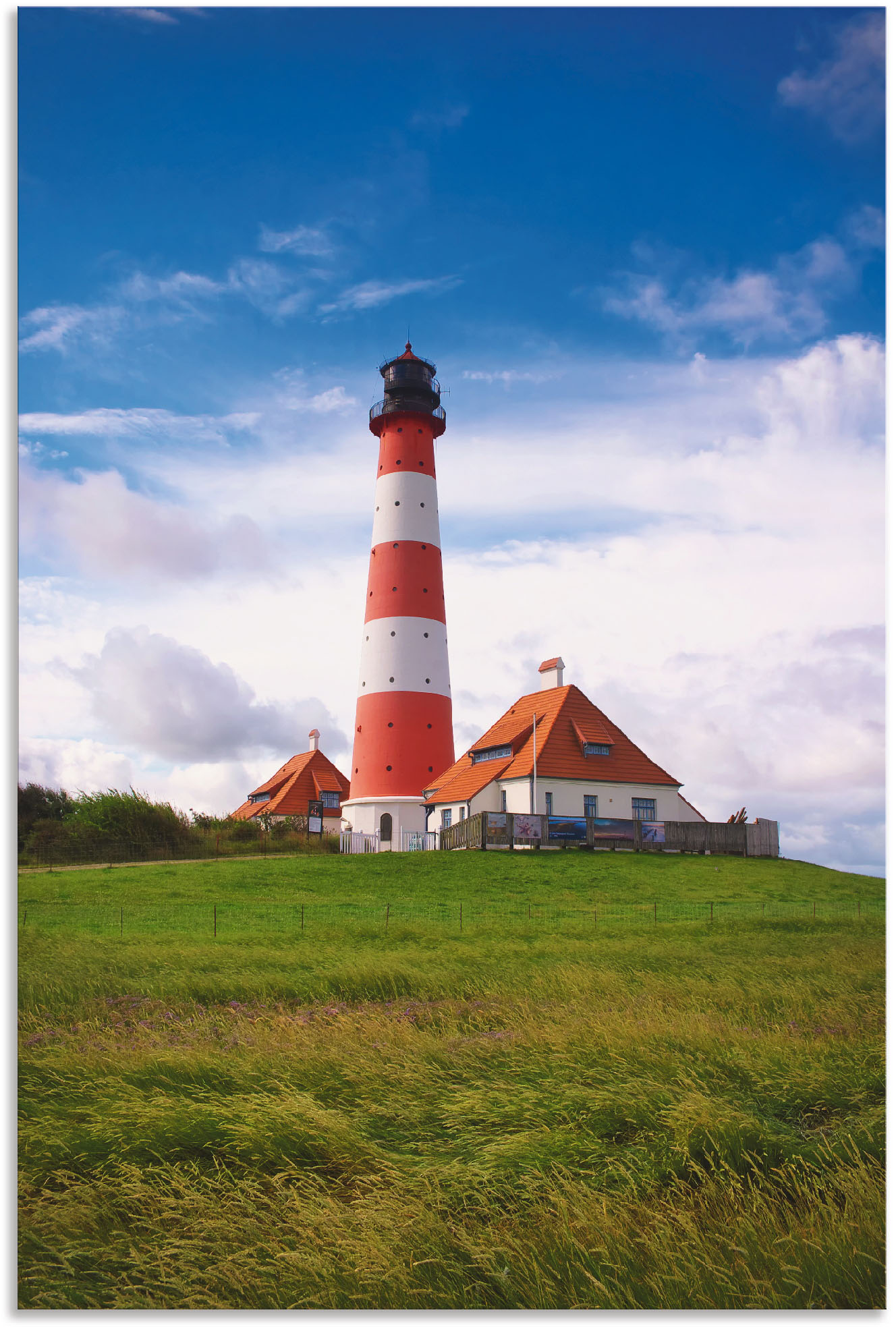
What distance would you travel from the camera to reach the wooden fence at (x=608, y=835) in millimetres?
37312

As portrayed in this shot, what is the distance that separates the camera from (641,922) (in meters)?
20.9

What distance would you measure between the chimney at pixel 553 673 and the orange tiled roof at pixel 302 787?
Result: 1742 cm

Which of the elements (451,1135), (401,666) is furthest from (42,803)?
(451,1135)

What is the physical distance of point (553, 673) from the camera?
46156 millimetres

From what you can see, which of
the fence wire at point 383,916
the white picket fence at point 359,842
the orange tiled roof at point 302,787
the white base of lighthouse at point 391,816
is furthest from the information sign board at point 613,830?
the orange tiled roof at point 302,787

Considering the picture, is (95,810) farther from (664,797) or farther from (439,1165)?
(439,1165)

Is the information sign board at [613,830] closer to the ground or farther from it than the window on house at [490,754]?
closer to the ground

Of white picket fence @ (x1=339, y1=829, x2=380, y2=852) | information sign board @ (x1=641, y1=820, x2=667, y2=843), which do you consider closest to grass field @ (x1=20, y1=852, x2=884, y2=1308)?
information sign board @ (x1=641, y1=820, x2=667, y2=843)

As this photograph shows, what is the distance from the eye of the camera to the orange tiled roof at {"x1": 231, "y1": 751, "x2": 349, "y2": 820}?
184 feet

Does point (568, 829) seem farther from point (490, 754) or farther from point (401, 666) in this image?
point (401, 666)

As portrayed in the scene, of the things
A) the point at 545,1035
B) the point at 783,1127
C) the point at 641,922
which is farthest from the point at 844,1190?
the point at 641,922

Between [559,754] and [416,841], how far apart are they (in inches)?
311

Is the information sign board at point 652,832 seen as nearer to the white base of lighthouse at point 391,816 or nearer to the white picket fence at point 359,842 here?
the white base of lighthouse at point 391,816

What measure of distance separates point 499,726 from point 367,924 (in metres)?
27.2
